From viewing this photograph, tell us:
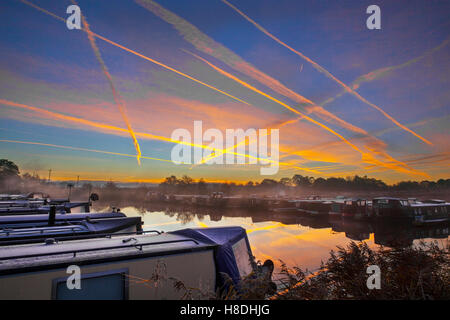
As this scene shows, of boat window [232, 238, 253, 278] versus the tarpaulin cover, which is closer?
the tarpaulin cover

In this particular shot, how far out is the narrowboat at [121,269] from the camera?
13.9 feet

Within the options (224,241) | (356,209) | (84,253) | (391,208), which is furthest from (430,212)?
(84,253)

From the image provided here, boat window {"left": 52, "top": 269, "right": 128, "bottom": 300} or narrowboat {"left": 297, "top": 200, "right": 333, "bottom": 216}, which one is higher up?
boat window {"left": 52, "top": 269, "right": 128, "bottom": 300}

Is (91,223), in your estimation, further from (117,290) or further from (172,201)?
(172,201)

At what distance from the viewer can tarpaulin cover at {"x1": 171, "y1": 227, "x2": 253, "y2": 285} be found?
612cm

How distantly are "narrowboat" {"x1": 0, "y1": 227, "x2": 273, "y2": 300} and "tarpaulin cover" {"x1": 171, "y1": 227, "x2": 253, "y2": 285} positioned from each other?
2 centimetres

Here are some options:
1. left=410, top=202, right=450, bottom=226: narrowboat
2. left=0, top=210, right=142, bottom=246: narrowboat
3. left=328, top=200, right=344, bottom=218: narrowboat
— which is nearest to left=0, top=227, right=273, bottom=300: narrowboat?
left=0, top=210, right=142, bottom=246: narrowboat

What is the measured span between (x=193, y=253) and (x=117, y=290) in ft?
5.80

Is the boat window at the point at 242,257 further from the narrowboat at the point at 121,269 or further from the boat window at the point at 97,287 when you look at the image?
the boat window at the point at 97,287

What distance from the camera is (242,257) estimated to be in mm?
7305

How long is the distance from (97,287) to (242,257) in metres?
4.02

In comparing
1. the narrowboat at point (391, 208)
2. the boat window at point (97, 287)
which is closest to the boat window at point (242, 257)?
the boat window at point (97, 287)

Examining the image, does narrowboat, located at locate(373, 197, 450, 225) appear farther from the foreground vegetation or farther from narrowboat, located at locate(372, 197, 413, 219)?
the foreground vegetation

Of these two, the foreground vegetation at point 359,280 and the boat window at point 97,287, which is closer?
the foreground vegetation at point 359,280
